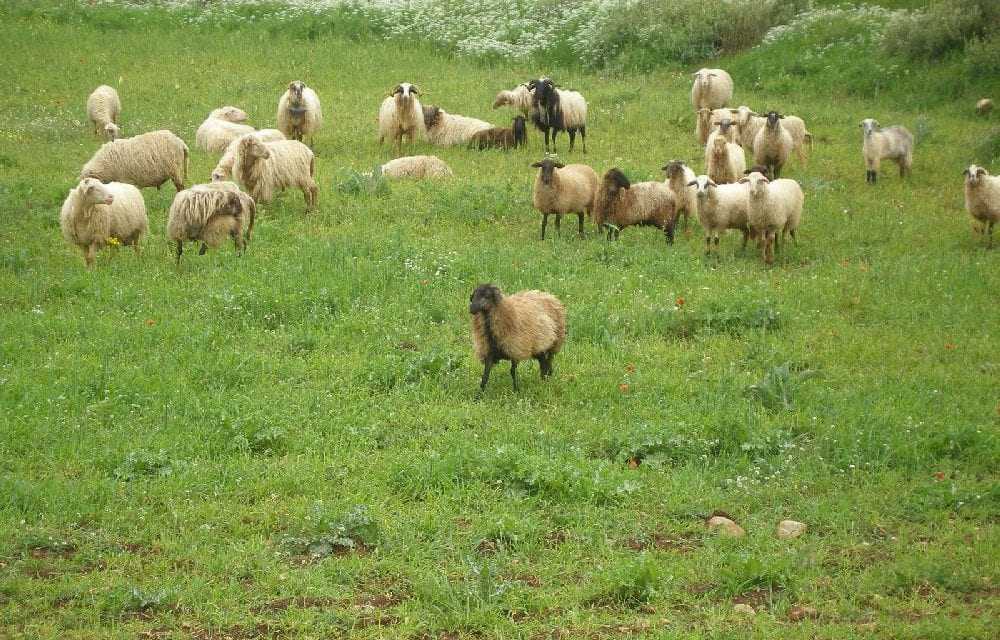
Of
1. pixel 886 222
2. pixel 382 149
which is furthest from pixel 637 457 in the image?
pixel 382 149

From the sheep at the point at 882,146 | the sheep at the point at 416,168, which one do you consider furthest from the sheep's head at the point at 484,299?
the sheep at the point at 882,146

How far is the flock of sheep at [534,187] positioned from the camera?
44.2ft

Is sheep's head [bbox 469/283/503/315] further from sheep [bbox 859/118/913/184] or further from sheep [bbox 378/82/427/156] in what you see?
sheep [bbox 378/82/427/156]

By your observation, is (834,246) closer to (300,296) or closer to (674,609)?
(300,296)

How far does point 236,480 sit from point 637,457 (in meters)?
3.07

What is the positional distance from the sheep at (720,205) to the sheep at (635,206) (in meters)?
0.59

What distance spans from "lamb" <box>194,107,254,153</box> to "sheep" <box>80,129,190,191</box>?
2.85 m

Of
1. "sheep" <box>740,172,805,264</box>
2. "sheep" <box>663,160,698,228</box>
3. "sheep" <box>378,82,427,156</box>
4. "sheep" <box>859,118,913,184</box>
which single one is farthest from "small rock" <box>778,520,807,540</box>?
"sheep" <box>378,82,427,156</box>

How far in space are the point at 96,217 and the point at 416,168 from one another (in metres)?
6.21

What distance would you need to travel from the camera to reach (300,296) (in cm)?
1230

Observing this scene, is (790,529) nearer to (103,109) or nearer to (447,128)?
(447,128)

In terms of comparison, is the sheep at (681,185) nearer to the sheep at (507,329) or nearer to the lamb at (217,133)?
the sheep at (507,329)

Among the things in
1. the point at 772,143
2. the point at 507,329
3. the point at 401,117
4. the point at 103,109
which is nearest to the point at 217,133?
the point at 103,109

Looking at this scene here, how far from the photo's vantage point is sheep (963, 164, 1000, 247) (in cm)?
1459
